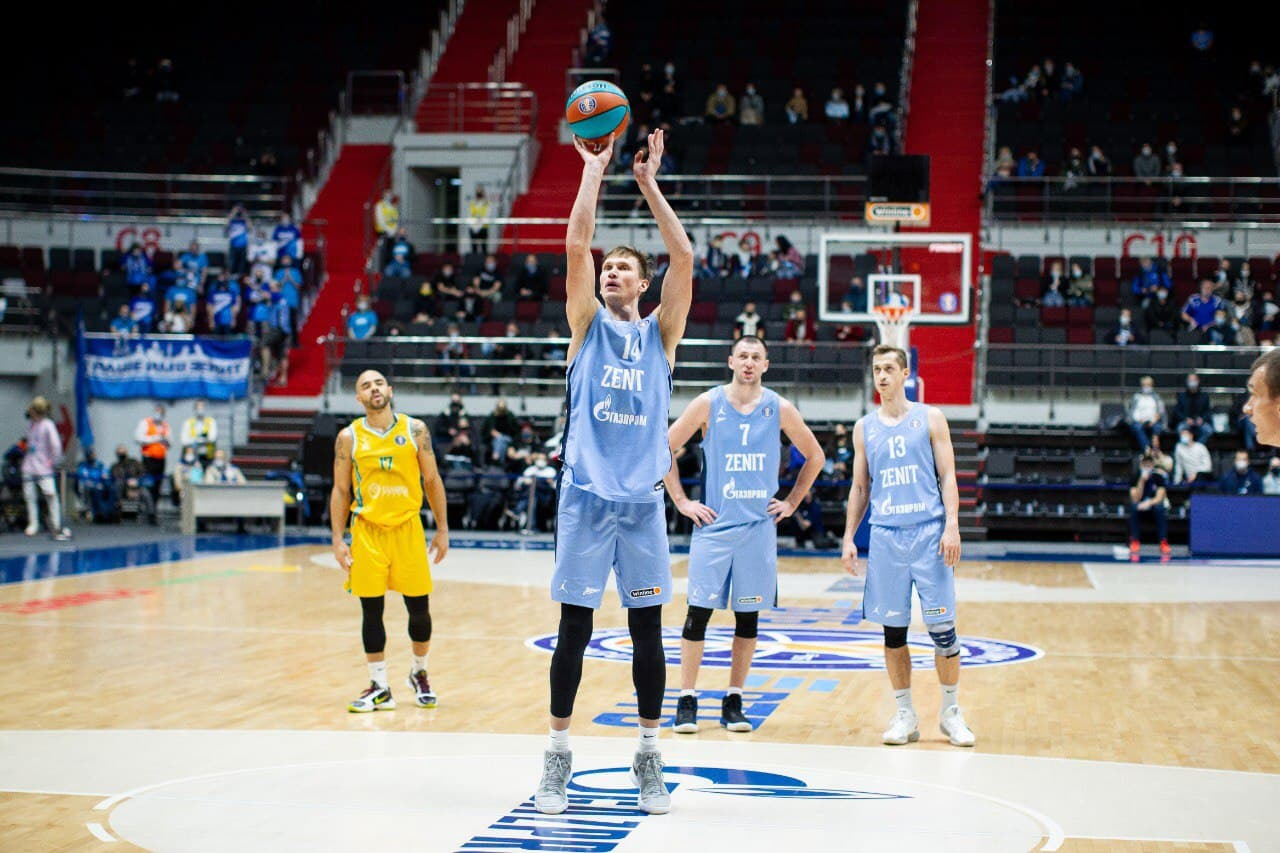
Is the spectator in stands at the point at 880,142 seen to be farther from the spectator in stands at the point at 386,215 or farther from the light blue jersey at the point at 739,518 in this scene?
the light blue jersey at the point at 739,518

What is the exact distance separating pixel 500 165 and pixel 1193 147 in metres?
12.5

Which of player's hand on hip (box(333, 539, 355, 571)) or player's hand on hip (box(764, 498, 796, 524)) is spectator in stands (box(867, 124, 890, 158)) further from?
player's hand on hip (box(333, 539, 355, 571))

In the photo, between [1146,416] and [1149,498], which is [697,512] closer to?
[1149,498]

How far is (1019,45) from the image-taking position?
29422mm

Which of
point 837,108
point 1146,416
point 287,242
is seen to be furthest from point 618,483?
point 837,108

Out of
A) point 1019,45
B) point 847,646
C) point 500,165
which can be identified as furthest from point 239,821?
point 1019,45

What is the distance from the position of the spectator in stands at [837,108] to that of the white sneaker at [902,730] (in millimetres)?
22401

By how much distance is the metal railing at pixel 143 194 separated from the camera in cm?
2748

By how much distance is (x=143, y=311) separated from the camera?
2419 cm

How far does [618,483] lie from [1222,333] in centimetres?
1866

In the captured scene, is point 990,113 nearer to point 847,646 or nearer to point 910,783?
point 847,646

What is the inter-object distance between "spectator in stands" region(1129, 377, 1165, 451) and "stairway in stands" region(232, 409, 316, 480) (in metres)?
11.8

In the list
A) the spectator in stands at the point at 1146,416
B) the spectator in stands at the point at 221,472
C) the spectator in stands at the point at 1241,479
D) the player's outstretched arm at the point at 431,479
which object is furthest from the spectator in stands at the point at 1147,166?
the player's outstretched arm at the point at 431,479

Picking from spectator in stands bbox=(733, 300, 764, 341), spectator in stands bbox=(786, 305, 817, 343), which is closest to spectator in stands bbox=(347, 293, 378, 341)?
spectator in stands bbox=(733, 300, 764, 341)
